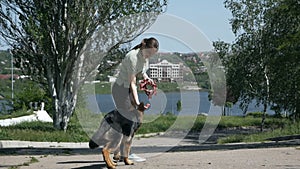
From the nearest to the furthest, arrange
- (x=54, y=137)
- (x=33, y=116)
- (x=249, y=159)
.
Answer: (x=249, y=159) → (x=54, y=137) → (x=33, y=116)

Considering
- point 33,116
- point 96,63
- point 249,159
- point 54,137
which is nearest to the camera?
point 249,159

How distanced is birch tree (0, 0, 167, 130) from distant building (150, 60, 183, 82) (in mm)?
9143

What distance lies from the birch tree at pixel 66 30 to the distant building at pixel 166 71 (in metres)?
9.14

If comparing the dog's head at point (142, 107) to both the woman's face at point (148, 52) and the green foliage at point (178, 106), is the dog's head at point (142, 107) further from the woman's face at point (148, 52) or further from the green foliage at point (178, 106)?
the green foliage at point (178, 106)

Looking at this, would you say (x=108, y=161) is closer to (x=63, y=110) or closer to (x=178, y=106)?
(x=178, y=106)

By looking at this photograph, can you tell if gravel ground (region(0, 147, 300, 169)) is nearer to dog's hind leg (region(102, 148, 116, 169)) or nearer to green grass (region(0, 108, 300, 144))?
dog's hind leg (region(102, 148, 116, 169))

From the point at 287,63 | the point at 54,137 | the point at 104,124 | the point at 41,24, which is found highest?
the point at 41,24

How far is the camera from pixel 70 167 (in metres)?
7.88

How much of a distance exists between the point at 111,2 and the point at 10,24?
4.20 metres

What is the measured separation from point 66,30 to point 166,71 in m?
11.5

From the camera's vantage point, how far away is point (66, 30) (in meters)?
20.3

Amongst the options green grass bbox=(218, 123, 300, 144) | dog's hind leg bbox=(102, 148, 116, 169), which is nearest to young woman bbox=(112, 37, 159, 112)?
dog's hind leg bbox=(102, 148, 116, 169)

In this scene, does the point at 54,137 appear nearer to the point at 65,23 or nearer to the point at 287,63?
the point at 65,23

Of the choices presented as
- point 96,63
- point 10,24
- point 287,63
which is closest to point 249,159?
point 287,63
